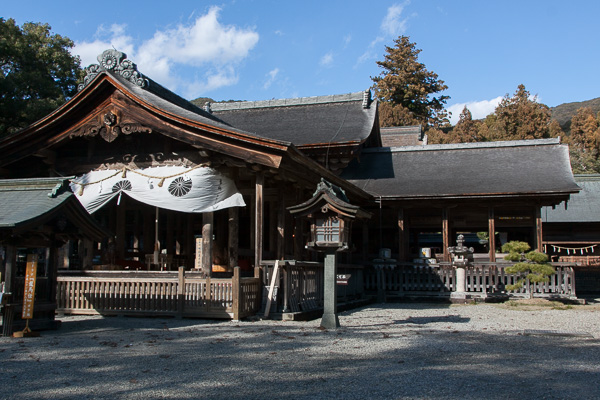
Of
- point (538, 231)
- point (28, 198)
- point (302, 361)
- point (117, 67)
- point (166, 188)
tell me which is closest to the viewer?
point (302, 361)

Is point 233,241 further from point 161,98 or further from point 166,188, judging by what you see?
point 161,98

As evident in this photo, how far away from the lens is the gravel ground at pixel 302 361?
208 inches

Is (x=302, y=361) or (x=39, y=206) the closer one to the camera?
(x=302, y=361)

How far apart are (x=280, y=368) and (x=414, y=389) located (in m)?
1.59

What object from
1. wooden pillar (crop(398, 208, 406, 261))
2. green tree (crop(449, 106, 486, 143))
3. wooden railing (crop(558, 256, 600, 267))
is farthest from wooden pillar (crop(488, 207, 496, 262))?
green tree (crop(449, 106, 486, 143))

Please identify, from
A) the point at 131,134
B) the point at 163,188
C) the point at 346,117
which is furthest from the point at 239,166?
the point at 346,117

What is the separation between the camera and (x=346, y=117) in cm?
2122

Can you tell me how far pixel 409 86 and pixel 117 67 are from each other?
123 ft

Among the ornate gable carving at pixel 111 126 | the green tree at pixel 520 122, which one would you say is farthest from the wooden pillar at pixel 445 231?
the green tree at pixel 520 122

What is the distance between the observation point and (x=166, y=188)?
41.7 ft

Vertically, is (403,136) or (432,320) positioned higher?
(403,136)

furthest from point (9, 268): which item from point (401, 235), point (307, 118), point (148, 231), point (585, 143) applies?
point (585, 143)

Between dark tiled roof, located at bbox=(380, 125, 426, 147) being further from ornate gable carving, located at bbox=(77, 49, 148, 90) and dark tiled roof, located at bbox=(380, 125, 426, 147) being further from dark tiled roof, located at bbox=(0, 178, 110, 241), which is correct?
dark tiled roof, located at bbox=(0, 178, 110, 241)

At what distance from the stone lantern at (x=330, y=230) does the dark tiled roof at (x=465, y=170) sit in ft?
26.9
